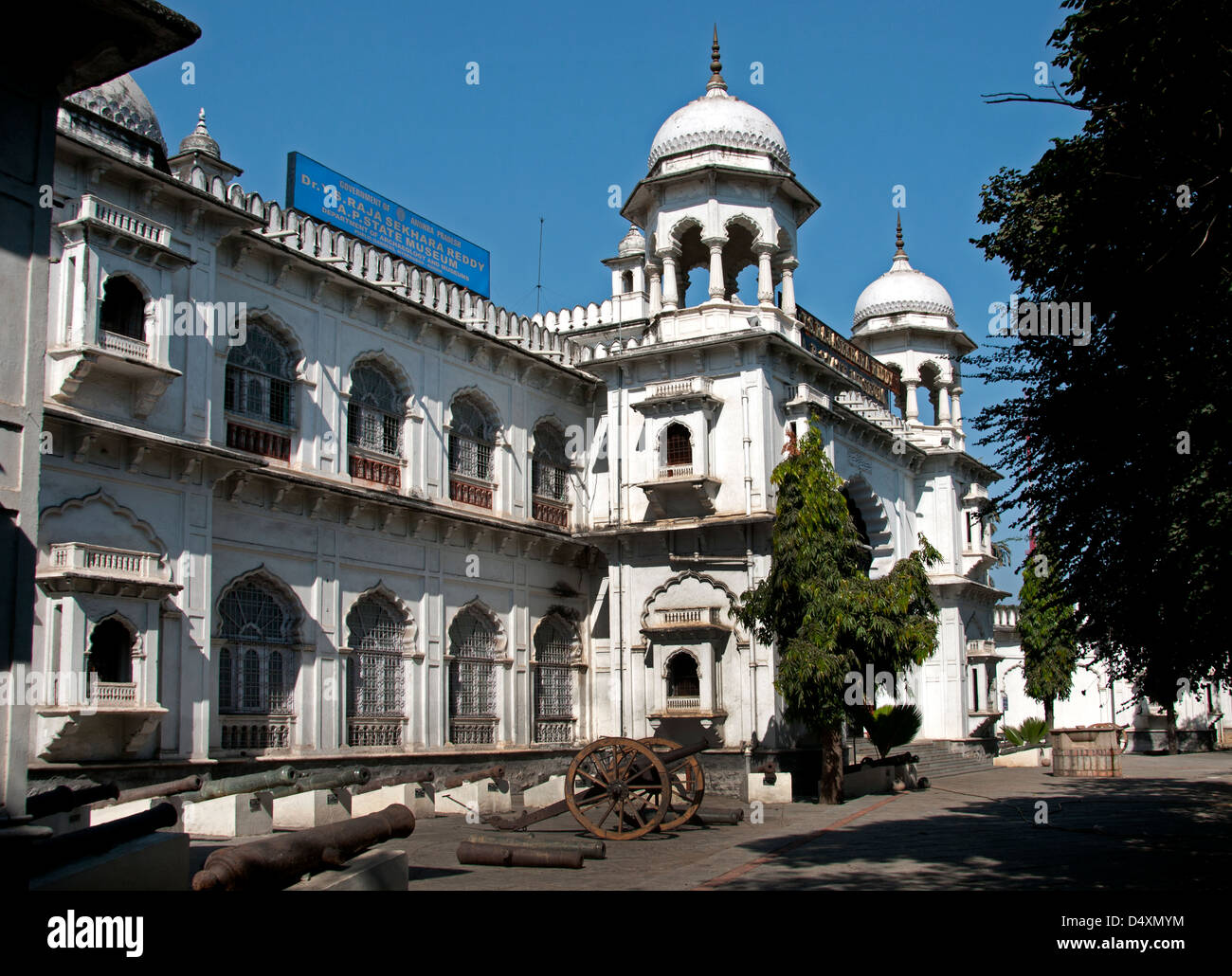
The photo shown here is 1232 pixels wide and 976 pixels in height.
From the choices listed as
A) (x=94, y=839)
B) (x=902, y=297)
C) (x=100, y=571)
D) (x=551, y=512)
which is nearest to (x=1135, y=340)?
(x=94, y=839)

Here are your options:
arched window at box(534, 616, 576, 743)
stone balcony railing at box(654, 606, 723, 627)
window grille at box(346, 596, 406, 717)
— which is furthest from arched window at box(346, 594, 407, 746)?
stone balcony railing at box(654, 606, 723, 627)

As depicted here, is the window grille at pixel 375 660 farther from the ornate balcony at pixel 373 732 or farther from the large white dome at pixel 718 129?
the large white dome at pixel 718 129

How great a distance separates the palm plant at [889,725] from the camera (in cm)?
2600

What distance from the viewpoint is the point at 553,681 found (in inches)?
1051

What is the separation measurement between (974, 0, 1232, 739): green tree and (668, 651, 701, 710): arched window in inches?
489

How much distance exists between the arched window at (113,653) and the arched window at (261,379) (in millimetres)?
4145

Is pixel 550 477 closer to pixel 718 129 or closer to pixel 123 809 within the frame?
pixel 718 129

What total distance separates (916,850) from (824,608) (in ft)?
25.1

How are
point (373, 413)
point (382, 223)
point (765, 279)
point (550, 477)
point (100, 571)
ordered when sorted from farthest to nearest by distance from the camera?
point (550, 477) → point (765, 279) → point (382, 223) → point (373, 413) → point (100, 571)

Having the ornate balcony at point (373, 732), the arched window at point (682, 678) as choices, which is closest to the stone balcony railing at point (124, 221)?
the ornate balcony at point (373, 732)

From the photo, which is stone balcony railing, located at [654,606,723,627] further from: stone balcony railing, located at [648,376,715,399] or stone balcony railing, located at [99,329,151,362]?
stone balcony railing, located at [99,329,151,362]

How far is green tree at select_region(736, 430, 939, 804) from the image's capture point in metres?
21.3

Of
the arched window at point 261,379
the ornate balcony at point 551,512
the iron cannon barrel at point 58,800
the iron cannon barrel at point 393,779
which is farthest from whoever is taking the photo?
the ornate balcony at point 551,512

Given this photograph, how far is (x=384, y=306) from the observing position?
2281cm
